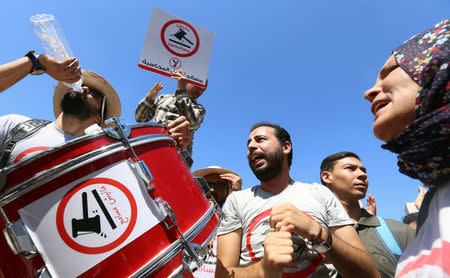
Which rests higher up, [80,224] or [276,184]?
[80,224]

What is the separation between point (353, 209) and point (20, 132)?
392cm

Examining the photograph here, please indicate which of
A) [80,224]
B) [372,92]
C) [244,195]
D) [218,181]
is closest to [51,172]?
[80,224]

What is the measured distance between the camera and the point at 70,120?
2492 mm

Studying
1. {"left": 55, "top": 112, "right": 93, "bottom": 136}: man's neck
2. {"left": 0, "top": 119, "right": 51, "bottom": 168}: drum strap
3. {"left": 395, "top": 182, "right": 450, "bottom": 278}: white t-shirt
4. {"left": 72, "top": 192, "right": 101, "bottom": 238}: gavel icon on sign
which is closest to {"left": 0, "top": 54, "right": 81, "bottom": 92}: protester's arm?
{"left": 0, "top": 119, "right": 51, "bottom": 168}: drum strap

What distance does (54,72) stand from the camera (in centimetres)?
187

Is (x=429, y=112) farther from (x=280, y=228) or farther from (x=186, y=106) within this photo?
(x=186, y=106)

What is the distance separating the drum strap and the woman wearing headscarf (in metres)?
2.58

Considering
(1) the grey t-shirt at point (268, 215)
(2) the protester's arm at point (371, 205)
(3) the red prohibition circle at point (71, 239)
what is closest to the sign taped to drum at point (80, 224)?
(3) the red prohibition circle at point (71, 239)

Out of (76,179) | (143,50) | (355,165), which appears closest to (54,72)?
(76,179)

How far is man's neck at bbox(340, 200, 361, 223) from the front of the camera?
3359 mm

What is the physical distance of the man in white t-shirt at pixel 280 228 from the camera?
1379mm

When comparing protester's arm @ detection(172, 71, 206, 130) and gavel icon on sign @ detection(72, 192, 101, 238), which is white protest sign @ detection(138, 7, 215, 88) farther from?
gavel icon on sign @ detection(72, 192, 101, 238)

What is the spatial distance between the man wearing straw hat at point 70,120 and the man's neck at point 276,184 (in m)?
0.91

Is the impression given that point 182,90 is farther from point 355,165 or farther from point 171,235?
point 355,165
